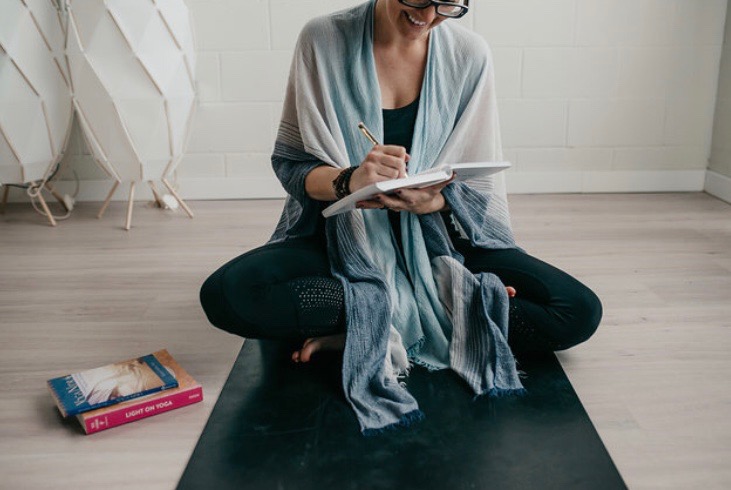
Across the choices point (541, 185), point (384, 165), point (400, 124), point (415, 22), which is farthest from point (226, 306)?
point (541, 185)

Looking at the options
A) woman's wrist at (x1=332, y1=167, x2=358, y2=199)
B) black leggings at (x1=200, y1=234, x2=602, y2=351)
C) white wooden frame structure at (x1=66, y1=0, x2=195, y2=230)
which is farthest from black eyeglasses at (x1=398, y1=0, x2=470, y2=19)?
white wooden frame structure at (x1=66, y1=0, x2=195, y2=230)

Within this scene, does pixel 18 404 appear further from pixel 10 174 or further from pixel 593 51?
pixel 593 51

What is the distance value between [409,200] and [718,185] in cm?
211

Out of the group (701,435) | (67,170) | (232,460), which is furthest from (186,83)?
→ (701,435)

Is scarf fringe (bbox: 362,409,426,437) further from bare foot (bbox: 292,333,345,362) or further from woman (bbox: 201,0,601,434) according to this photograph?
bare foot (bbox: 292,333,345,362)

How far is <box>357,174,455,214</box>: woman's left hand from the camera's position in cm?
153

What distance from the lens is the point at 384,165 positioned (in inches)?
57.0

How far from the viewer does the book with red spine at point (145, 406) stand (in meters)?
1.43

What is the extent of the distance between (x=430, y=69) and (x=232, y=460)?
0.93m

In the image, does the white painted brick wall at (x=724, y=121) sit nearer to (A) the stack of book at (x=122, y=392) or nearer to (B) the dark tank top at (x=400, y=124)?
(B) the dark tank top at (x=400, y=124)

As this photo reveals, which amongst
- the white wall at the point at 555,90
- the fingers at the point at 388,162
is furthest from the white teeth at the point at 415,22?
the white wall at the point at 555,90

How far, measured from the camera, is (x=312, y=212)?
1769 mm

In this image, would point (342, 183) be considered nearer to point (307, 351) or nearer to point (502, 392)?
point (307, 351)

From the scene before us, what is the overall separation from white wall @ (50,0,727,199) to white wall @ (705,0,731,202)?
4cm
